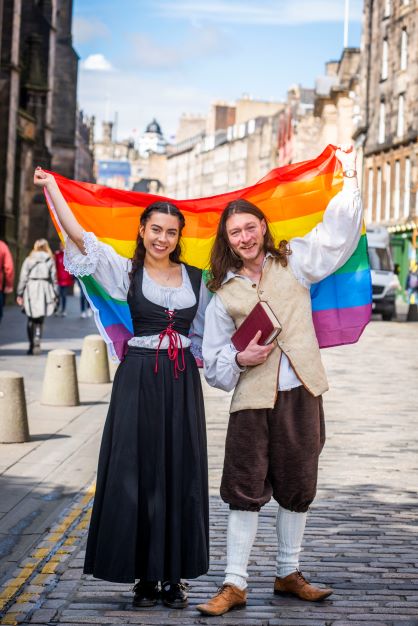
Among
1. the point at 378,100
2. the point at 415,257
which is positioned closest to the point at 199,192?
the point at 378,100

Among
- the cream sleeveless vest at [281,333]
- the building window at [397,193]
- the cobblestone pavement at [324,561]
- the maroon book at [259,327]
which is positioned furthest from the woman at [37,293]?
the building window at [397,193]

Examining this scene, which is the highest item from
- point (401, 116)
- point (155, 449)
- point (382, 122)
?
point (382, 122)

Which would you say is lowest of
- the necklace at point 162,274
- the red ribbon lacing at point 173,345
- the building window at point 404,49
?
the red ribbon lacing at point 173,345

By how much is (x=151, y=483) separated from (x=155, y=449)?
0.49 feet

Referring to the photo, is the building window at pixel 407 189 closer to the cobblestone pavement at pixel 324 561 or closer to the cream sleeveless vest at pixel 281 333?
the cobblestone pavement at pixel 324 561

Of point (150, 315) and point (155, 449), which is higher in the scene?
point (150, 315)

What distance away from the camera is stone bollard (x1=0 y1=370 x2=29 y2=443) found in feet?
34.3

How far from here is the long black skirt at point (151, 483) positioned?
543 centimetres

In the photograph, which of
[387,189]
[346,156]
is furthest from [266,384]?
[387,189]

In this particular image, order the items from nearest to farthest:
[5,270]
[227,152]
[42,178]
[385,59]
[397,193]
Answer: [42,178] → [5,270] → [397,193] → [385,59] → [227,152]

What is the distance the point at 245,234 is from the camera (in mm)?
5531

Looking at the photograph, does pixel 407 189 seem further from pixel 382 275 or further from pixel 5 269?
pixel 5 269

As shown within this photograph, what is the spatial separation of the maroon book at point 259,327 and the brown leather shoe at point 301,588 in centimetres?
107

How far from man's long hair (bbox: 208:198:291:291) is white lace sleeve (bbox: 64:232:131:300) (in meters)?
0.43
